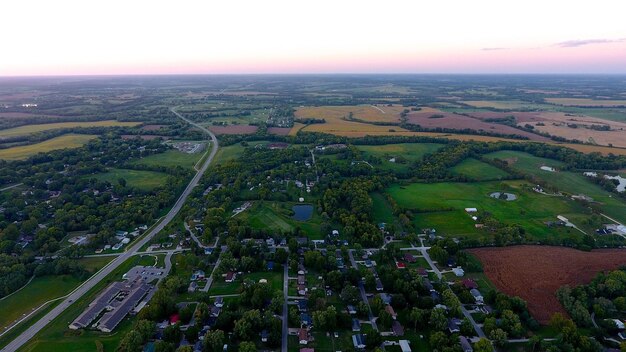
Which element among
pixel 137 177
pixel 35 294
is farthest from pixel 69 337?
pixel 137 177

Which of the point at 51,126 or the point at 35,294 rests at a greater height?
the point at 51,126

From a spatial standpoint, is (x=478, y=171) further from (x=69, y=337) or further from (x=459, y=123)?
(x=69, y=337)

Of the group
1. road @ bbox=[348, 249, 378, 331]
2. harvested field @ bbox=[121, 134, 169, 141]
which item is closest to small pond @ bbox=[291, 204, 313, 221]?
road @ bbox=[348, 249, 378, 331]

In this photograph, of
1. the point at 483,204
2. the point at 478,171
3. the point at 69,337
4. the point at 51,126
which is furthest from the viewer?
the point at 51,126

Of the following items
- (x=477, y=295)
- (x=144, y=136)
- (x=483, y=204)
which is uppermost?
(x=144, y=136)

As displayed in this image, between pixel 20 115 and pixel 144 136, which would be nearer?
pixel 144 136

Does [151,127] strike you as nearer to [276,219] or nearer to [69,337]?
[276,219]

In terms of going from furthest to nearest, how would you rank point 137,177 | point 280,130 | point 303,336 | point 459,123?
point 459,123 < point 280,130 < point 137,177 < point 303,336
